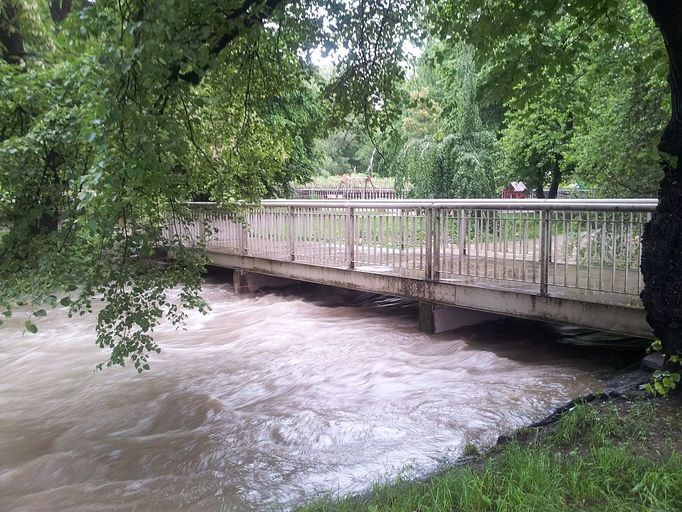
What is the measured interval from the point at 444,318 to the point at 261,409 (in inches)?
148

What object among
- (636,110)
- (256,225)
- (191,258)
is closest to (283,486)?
(191,258)

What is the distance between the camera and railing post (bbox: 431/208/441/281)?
8883 mm

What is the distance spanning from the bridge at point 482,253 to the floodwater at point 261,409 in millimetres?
905

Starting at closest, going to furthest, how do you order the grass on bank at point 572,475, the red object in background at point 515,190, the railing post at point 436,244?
the grass on bank at point 572,475, the railing post at point 436,244, the red object in background at point 515,190

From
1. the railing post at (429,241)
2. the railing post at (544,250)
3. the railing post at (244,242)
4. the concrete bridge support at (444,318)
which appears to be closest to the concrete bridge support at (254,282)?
the railing post at (244,242)

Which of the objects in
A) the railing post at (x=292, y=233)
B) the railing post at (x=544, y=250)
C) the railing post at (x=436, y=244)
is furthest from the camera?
the railing post at (x=292, y=233)

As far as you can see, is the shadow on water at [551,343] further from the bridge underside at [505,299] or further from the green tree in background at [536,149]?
the green tree in background at [536,149]

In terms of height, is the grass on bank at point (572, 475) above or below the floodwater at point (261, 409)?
above

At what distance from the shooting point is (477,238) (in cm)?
831

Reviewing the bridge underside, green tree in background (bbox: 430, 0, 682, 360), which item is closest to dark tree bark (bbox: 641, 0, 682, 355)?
green tree in background (bbox: 430, 0, 682, 360)

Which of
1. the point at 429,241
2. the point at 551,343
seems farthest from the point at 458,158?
the point at 551,343

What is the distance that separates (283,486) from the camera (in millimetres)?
5074

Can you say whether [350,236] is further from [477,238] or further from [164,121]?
[164,121]

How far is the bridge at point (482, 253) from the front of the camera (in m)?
6.74
